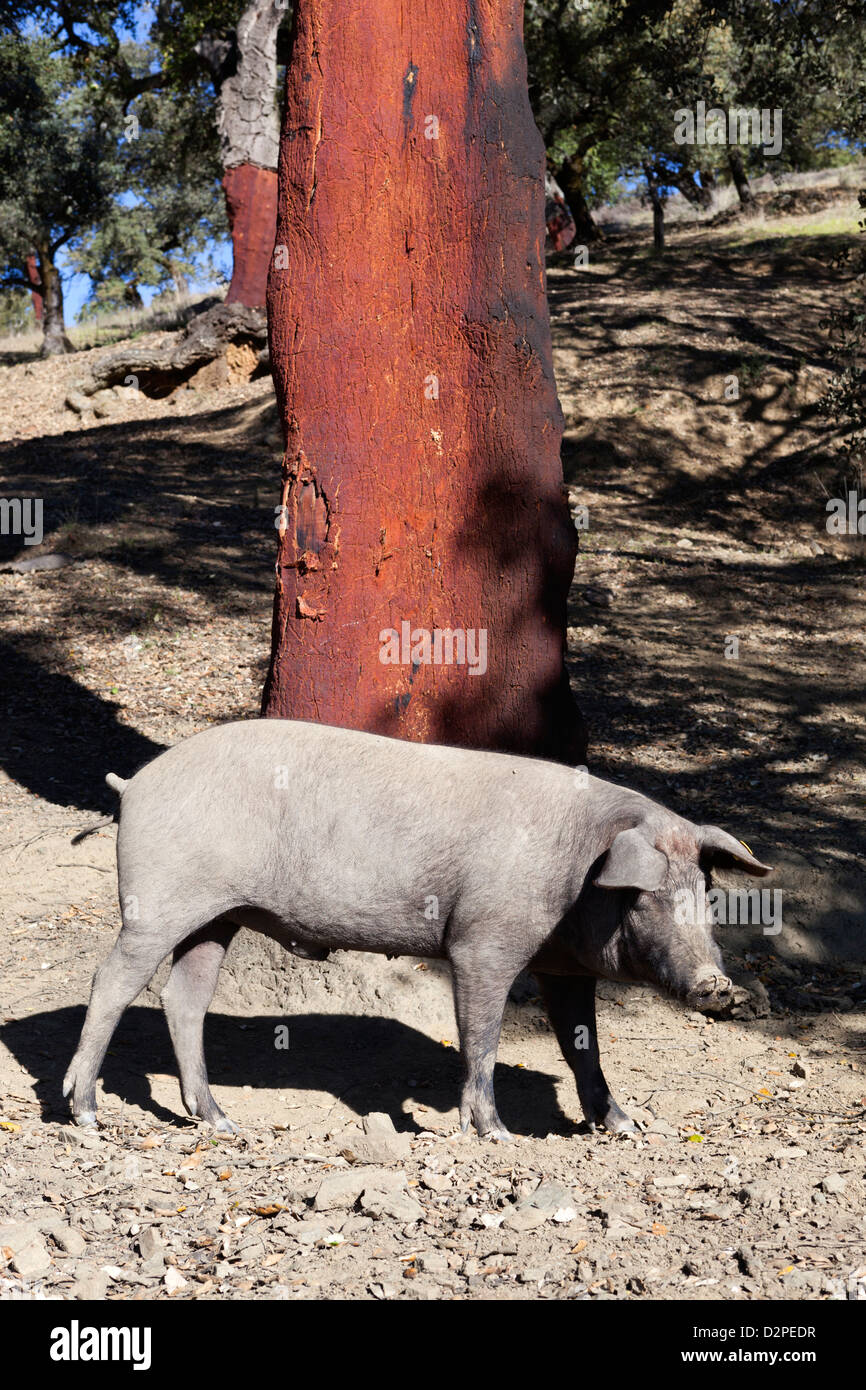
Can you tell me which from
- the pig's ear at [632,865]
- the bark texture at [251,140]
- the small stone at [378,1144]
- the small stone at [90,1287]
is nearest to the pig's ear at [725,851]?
the pig's ear at [632,865]

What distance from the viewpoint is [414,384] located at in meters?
5.79

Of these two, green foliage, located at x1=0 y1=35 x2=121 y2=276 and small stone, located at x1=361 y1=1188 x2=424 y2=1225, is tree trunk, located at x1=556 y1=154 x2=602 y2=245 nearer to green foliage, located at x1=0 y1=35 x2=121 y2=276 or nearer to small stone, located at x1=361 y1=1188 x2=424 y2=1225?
green foliage, located at x1=0 y1=35 x2=121 y2=276

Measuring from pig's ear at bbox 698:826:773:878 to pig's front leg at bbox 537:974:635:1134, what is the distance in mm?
737

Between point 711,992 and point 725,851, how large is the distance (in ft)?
1.65

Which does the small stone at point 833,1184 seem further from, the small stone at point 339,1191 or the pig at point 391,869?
the small stone at point 339,1191

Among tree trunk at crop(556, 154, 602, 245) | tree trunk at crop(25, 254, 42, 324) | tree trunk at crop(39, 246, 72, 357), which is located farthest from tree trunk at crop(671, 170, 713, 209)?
tree trunk at crop(25, 254, 42, 324)

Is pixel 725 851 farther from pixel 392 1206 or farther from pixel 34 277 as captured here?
pixel 34 277

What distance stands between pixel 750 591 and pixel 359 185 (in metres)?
6.74

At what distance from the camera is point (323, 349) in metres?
5.66

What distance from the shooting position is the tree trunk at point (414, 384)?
5672mm

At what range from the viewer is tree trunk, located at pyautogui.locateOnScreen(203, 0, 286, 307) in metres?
20.5

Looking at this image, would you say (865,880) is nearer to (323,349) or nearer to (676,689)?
(676,689)

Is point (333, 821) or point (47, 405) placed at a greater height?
point (47, 405)

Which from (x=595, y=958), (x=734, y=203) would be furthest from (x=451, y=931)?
(x=734, y=203)
